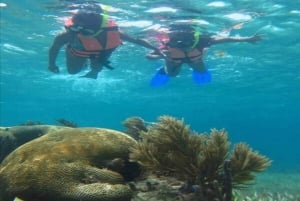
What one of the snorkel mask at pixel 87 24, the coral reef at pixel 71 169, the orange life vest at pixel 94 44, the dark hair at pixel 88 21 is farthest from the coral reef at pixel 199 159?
the dark hair at pixel 88 21

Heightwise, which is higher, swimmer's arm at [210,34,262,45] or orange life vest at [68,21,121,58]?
swimmer's arm at [210,34,262,45]

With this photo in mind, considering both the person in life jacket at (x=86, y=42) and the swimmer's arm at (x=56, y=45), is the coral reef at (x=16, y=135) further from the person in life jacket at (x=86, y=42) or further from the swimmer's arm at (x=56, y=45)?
the swimmer's arm at (x=56, y=45)

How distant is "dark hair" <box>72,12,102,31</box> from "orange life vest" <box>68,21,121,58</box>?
1.00 ft

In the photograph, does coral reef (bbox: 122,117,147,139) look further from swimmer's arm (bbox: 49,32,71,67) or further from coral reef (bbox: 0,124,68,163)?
swimmer's arm (bbox: 49,32,71,67)

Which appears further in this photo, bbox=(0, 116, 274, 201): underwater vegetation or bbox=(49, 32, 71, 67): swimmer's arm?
bbox=(49, 32, 71, 67): swimmer's arm

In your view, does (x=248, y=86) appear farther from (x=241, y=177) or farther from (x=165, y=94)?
(x=241, y=177)

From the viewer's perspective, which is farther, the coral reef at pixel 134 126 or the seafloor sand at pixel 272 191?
the seafloor sand at pixel 272 191

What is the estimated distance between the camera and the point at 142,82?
39625 millimetres

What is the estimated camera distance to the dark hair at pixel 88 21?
1198cm

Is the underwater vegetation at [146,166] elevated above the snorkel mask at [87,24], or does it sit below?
below

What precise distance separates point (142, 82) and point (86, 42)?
92.4 ft

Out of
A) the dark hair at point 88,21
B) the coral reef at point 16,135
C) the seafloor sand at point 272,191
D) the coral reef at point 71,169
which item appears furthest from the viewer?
the seafloor sand at point 272,191

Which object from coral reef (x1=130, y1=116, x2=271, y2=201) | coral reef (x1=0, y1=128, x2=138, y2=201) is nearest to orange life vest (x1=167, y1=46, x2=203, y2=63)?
coral reef (x1=0, y1=128, x2=138, y2=201)

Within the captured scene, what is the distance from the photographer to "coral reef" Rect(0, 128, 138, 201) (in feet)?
16.6
